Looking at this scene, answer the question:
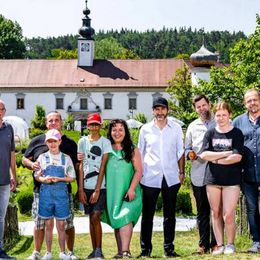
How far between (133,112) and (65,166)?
141 ft

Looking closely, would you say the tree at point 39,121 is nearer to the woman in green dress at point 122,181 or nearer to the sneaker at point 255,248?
the woman in green dress at point 122,181

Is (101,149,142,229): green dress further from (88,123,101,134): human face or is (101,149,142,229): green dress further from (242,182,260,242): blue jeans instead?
(242,182,260,242): blue jeans

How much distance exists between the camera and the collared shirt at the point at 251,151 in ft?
21.8

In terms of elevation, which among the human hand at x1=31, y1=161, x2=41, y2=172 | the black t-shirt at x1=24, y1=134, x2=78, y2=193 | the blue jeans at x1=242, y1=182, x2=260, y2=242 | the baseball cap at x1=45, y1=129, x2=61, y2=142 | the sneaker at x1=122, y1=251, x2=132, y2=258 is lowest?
the sneaker at x1=122, y1=251, x2=132, y2=258

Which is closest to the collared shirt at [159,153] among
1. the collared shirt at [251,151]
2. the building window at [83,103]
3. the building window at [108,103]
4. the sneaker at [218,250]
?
the collared shirt at [251,151]

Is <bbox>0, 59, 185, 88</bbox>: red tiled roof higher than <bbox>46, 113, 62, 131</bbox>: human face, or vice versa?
<bbox>0, 59, 185, 88</bbox>: red tiled roof

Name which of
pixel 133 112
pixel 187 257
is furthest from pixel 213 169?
Result: pixel 133 112

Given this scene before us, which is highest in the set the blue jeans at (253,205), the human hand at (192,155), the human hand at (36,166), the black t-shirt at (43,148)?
the black t-shirt at (43,148)

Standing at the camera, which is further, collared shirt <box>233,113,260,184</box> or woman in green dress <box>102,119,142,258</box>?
woman in green dress <box>102,119,142,258</box>

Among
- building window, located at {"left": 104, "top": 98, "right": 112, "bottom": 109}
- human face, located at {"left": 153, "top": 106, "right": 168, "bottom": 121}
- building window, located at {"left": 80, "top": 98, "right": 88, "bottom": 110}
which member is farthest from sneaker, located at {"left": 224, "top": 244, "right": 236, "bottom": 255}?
building window, located at {"left": 104, "top": 98, "right": 112, "bottom": 109}

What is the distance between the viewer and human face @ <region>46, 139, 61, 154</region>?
6.52 m

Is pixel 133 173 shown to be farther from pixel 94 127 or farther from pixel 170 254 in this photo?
pixel 170 254

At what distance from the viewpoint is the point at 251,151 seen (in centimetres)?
668

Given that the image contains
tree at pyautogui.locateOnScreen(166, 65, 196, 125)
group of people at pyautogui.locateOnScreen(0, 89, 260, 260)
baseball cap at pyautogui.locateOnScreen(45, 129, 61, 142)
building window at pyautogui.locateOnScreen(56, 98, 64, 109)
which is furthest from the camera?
building window at pyautogui.locateOnScreen(56, 98, 64, 109)
